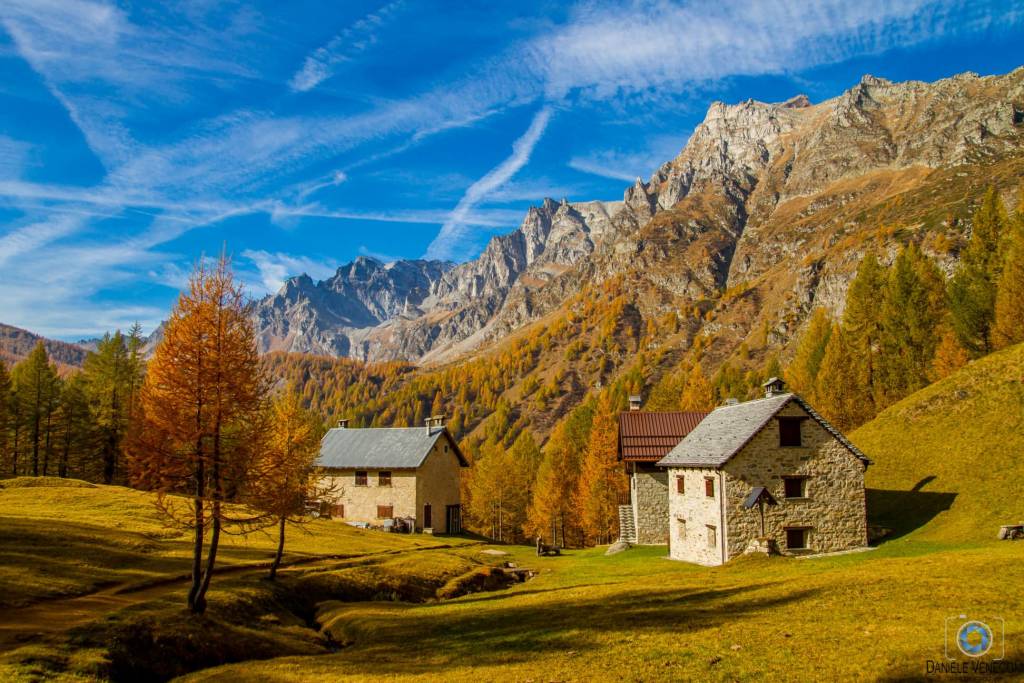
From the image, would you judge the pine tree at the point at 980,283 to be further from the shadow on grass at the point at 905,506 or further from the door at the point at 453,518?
the door at the point at 453,518

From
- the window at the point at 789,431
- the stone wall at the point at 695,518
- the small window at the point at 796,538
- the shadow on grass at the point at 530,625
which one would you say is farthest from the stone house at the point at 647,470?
the shadow on grass at the point at 530,625

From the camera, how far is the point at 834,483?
4259cm

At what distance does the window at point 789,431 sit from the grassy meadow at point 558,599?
294 inches

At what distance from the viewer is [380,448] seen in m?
76.9

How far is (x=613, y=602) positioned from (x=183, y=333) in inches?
829

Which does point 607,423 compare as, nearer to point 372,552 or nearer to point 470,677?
point 372,552

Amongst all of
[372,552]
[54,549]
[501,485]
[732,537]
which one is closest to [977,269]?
[732,537]

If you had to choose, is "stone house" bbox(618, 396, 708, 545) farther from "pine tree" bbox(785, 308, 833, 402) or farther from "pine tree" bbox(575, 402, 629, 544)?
"pine tree" bbox(785, 308, 833, 402)

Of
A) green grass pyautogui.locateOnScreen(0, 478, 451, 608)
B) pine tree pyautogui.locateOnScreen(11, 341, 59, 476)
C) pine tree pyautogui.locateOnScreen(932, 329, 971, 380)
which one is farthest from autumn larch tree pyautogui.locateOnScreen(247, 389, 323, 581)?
pine tree pyautogui.locateOnScreen(932, 329, 971, 380)

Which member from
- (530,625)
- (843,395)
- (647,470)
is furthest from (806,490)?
(843,395)

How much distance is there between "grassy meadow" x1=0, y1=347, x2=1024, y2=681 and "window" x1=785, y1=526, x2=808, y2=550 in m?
3.21

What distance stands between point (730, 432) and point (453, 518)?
41.7 m

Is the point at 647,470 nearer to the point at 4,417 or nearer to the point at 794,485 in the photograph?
the point at 794,485

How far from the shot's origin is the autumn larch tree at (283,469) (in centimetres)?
2711
